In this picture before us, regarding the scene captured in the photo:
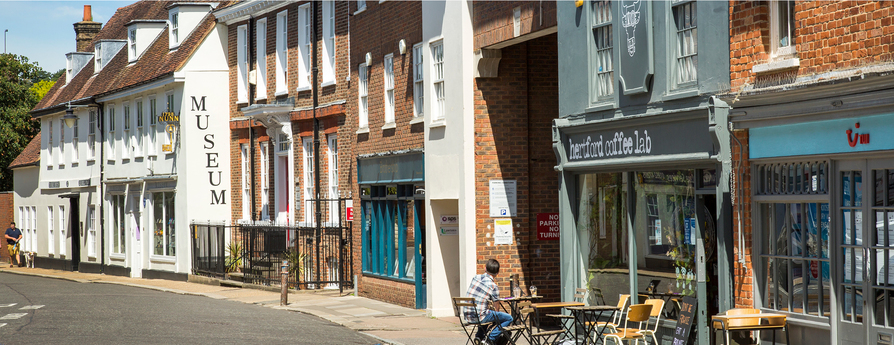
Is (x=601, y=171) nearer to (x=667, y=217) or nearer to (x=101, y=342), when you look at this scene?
(x=667, y=217)

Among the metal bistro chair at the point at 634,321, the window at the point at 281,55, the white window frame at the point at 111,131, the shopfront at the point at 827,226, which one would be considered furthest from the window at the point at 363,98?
the white window frame at the point at 111,131

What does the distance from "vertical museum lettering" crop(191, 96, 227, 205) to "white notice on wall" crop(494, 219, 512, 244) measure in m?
14.9

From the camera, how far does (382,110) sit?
65.9 ft

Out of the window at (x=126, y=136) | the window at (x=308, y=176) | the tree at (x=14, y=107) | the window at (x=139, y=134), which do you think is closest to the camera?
the window at (x=308, y=176)

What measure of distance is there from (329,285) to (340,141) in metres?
3.65

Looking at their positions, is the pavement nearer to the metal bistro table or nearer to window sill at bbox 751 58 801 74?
the metal bistro table

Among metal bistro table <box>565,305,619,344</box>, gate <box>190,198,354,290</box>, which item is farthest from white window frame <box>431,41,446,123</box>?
metal bistro table <box>565,305,619,344</box>

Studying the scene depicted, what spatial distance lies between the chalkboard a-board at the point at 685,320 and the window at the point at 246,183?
18.5 meters

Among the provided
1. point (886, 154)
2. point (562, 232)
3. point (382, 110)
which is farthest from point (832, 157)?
point (382, 110)

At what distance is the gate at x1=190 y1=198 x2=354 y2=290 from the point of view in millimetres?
22438

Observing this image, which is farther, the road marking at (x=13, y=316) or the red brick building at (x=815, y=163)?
the road marking at (x=13, y=316)

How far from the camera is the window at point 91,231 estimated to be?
35719mm

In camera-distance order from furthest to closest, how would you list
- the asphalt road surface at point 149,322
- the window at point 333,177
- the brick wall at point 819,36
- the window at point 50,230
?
the window at point 50,230 → the window at point 333,177 → the asphalt road surface at point 149,322 → the brick wall at point 819,36

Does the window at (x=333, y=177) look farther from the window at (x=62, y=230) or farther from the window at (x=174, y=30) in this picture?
the window at (x=62, y=230)
